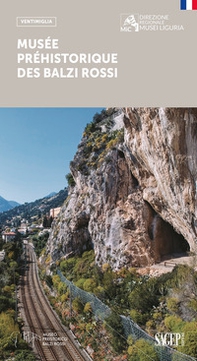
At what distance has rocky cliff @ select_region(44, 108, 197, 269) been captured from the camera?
10461 mm

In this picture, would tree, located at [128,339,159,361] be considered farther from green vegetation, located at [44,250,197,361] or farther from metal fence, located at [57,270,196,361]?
metal fence, located at [57,270,196,361]

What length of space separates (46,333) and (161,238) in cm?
929

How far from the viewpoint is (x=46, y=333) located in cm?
1298

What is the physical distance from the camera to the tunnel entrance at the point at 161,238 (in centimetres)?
1839

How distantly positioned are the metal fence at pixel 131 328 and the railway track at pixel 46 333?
1753mm

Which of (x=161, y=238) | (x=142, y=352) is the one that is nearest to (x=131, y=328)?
(x=142, y=352)
